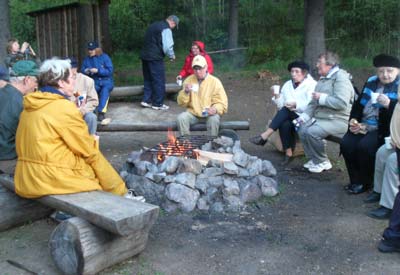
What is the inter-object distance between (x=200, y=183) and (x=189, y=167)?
231 mm

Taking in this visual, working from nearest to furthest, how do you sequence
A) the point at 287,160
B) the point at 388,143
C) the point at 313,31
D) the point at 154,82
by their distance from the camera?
1. the point at 388,143
2. the point at 287,160
3. the point at 154,82
4. the point at 313,31

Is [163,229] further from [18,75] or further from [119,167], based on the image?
[18,75]

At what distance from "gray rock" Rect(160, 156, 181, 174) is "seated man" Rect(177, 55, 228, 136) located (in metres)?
1.66

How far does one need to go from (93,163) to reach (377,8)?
14006mm

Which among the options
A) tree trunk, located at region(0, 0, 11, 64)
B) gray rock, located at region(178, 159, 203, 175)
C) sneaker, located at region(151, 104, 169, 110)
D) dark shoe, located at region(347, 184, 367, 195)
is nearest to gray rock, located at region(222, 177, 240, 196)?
gray rock, located at region(178, 159, 203, 175)

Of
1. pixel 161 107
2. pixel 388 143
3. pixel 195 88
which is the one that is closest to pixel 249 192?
pixel 388 143

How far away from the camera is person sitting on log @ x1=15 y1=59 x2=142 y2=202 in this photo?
414 cm

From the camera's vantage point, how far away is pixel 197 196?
527 centimetres

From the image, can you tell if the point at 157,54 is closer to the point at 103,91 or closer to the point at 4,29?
the point at 103,91

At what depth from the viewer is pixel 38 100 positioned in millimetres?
4203

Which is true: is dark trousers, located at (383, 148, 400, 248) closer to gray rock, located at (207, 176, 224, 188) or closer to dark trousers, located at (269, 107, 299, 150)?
gray rock, located at (207, 176, 224, 188)

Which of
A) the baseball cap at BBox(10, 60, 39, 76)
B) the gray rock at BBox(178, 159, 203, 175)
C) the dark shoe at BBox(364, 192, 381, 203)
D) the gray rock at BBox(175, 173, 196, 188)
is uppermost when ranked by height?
the baseball cap at BBox(10, 60, 39, 76)

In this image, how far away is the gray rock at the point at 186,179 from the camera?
5297 mm

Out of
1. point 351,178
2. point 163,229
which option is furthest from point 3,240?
point 351,178
